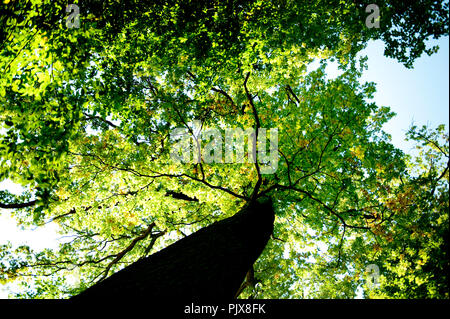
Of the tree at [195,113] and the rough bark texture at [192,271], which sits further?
the tree at [195,113]

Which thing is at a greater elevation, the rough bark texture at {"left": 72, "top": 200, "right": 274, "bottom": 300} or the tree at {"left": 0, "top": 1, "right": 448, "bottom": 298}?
the tree at {"left": 0, "top": 1, "right": 448, "bottom": 298}

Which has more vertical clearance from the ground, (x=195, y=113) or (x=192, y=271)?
(x=195, y=113)

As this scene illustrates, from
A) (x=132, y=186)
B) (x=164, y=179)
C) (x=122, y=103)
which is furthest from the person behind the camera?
(x=132, y=186)

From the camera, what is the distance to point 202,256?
130 inches

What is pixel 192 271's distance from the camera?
288 centimetres

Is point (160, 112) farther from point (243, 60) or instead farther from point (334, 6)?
point (334, 6)

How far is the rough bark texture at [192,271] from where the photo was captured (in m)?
2.44

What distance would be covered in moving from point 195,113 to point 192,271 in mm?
7457

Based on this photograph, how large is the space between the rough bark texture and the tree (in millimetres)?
2247

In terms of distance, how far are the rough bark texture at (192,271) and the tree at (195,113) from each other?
2247 millimetres

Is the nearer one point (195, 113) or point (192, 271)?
point (192, 271)

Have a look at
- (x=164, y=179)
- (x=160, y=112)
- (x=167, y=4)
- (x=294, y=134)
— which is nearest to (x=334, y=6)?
(x=294, y=134)

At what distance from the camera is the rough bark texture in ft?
7.99
